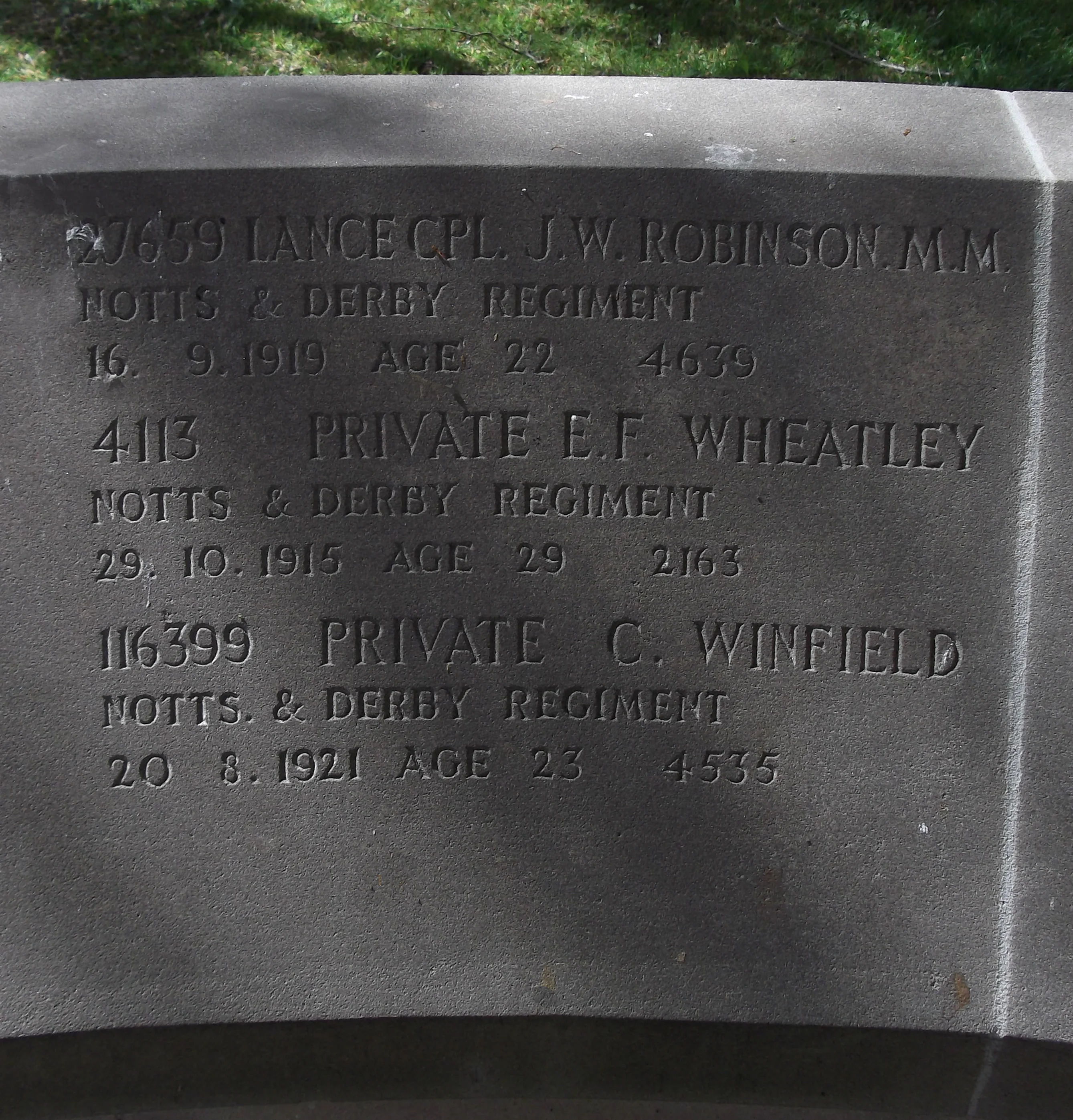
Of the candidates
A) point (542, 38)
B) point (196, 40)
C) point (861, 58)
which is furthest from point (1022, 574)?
point (196, 40)

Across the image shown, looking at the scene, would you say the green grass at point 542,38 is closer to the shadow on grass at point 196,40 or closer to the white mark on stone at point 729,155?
the shadow on grass at point 196,40

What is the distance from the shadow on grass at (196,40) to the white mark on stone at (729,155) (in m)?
1.21

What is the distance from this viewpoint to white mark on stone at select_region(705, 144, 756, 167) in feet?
8.33

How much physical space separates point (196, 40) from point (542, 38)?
1.11 meters

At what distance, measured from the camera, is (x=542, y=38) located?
3.49 meters

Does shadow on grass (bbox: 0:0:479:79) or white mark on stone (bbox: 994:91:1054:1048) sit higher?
shadow on grass (bbox: 0:0:479:79)

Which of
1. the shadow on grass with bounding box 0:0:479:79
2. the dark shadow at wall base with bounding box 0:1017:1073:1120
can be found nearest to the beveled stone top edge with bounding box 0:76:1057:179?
the shadow on grass with bounding box 0:0:479:79

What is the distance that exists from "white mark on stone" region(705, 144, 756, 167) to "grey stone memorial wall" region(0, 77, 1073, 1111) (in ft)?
0.05

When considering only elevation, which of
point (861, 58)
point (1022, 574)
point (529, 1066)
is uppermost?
point (861, 58)

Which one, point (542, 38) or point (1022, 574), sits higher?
point (542, 38)

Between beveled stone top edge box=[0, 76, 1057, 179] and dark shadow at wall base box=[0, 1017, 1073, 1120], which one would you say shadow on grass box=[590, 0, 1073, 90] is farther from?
dark shadow at wall base box=[0, 1017, 1073, 1120]

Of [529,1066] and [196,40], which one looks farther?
[196,40]

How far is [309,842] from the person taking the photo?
2.69m

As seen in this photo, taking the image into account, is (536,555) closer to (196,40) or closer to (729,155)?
(729,155)
